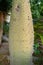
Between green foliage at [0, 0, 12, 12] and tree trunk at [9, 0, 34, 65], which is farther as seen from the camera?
green foliage at [0, 0, 12, 12]

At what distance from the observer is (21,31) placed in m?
3.31

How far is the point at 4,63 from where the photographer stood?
4.57 m

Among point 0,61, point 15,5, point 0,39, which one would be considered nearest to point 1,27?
point 0,39

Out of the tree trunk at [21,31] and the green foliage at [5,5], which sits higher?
the green foliage at [5,5]

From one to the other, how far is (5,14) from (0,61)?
1.82 metres

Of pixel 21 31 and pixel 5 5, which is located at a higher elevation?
pixel 5 5

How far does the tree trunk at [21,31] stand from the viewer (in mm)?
3318

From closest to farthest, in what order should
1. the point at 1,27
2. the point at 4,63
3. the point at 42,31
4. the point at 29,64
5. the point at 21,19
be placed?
the point at 21,19, the point at 29,64, the point at 4,63, the point at 1,27, the point at 42,31

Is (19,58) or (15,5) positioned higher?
(15,5)

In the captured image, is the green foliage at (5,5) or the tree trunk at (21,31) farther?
the green foliage at (5,5)

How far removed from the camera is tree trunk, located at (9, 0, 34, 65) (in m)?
3.32

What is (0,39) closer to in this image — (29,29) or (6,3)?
(6,3)

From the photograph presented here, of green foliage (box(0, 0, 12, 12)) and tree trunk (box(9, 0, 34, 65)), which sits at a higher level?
green foliage (box(0, 0, 12, 12))

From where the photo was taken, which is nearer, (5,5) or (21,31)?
(21,31)
